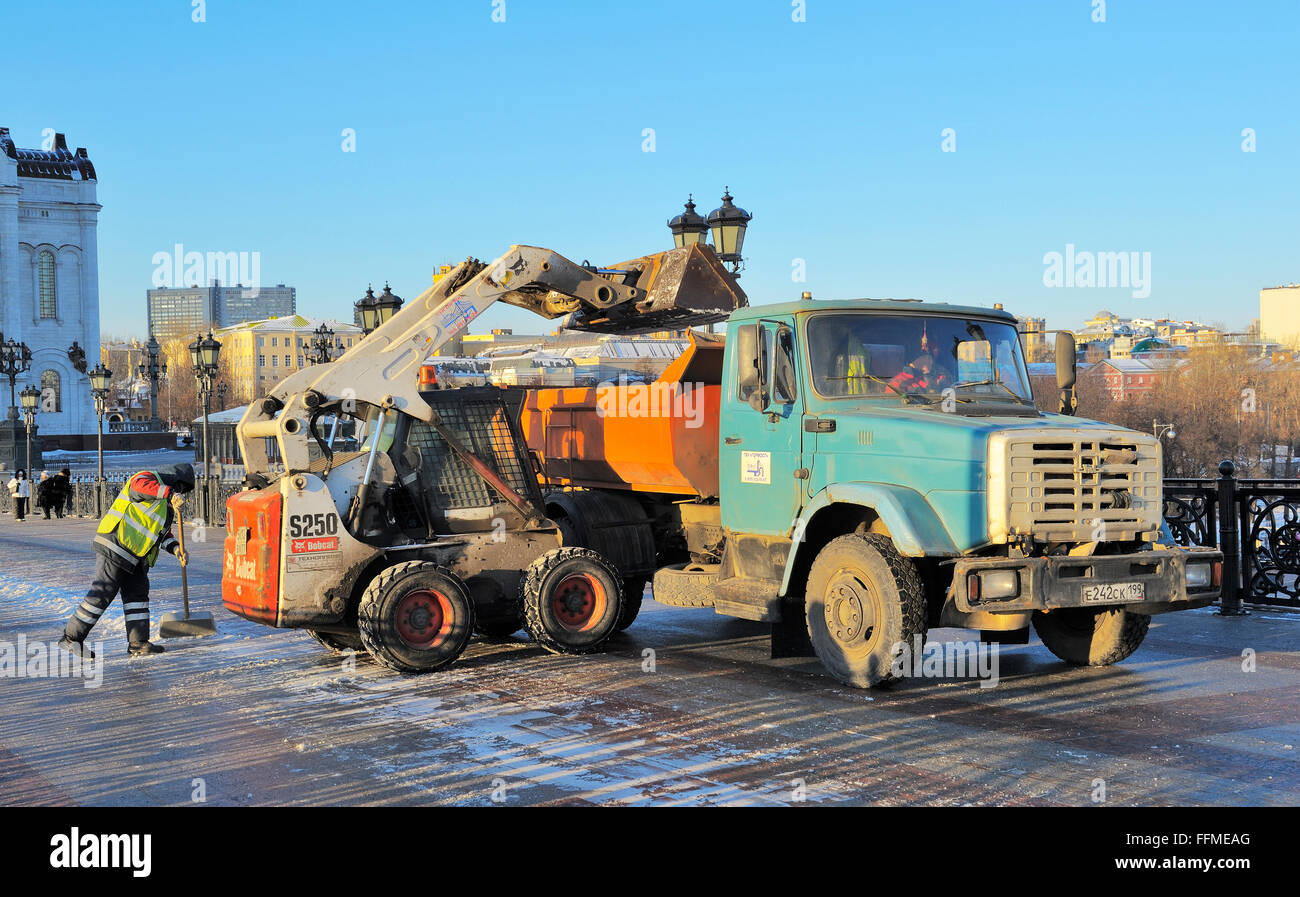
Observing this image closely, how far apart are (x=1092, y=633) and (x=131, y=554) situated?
Answer: 25.3 feet

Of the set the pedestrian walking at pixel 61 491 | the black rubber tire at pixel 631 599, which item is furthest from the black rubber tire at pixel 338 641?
the pedestrian walking at pixel 61 491

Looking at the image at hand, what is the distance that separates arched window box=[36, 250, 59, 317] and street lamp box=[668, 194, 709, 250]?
287 feet

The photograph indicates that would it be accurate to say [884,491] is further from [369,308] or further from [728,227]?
[369,308]

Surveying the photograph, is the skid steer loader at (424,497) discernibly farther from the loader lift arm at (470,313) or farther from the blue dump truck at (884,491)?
the blue dump truck at (884,491)

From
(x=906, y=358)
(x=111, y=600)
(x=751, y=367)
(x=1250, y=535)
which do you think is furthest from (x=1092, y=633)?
(x=111, y=600)

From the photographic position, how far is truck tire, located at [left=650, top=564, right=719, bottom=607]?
9.89 metres

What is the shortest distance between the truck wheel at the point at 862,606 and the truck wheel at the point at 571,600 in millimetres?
1991

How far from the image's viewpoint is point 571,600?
10.3 meters

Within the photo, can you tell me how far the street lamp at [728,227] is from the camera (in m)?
14.6

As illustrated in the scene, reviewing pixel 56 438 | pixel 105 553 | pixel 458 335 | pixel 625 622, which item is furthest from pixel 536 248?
pixel 56 438
